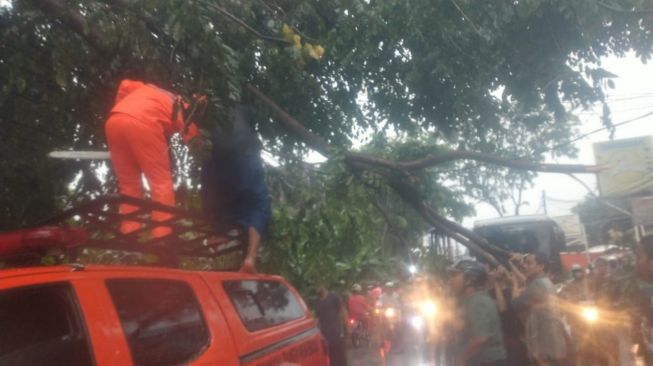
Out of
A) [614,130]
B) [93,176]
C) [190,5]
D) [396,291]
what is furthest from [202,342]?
[396,291]

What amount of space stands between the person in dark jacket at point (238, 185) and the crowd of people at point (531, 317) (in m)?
2.05

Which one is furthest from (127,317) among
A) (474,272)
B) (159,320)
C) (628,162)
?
(628,162)

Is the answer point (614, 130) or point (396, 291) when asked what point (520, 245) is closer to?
point (396, 291)

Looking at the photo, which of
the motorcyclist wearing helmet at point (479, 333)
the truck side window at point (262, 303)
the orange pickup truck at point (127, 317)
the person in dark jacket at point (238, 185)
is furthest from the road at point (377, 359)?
the orange pickup truck at point (127, 317)

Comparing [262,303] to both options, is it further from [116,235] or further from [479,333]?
[479,333]

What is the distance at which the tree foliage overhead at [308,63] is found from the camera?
449cm

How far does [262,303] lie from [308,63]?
4.91 meters

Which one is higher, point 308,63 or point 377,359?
point 308,63

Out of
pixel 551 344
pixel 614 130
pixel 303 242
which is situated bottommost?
pixel 551 344

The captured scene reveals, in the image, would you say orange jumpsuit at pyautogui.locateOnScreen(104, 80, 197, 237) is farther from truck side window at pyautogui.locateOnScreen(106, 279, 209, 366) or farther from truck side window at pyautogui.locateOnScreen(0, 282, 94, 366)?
truck side window at pyautogui.locateOnScreen(0, 282, 94, 366)

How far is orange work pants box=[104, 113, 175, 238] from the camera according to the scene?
3.85 meters

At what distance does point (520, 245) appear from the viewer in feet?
67.5

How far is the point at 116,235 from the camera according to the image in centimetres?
395

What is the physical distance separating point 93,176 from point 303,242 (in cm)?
248
